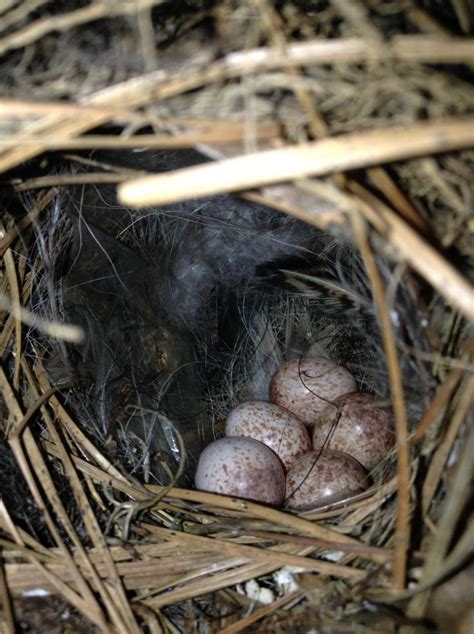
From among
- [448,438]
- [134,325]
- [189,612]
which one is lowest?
[189,612]

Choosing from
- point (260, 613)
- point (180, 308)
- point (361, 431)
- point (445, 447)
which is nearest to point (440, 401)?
point (445, 447)

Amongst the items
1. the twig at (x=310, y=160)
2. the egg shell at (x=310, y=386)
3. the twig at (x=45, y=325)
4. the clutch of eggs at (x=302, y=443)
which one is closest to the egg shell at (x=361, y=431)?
the clutch of eggs at (x=302, y=443)

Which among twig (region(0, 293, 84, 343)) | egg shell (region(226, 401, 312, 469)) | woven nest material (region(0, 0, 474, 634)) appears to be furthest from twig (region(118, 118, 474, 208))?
egg shell (region(226, 401, 312, 469))

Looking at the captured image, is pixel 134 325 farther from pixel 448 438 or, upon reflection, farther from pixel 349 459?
pixel 448 438

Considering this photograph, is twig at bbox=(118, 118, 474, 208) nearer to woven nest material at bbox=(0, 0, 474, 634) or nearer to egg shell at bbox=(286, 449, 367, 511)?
woven nest material at bbox=(0, 0, 474, 634)

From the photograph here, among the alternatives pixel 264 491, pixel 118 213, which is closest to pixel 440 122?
pixel 264 491

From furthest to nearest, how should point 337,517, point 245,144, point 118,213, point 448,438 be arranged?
1. point 118,213
2. point 337,517
3. point 448,438
4. point 245,144

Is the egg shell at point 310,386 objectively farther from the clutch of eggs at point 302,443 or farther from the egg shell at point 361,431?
the egg shell at point 361,431
